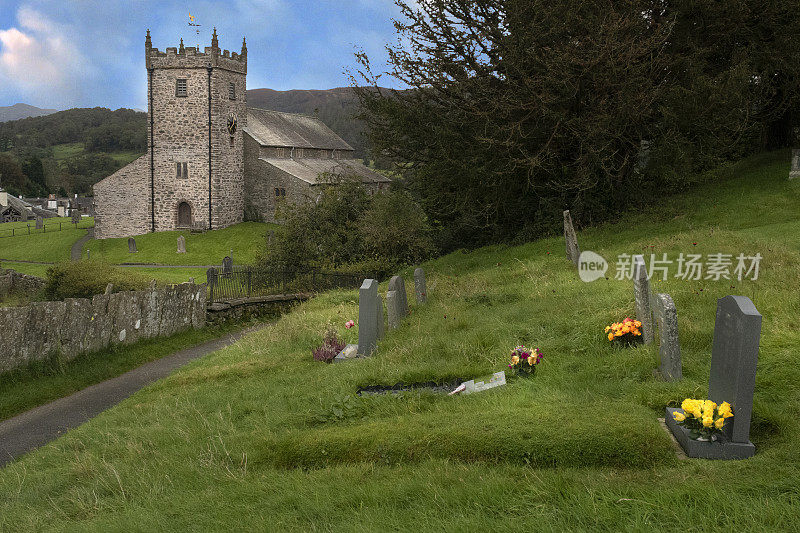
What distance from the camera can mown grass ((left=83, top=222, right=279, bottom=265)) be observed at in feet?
148

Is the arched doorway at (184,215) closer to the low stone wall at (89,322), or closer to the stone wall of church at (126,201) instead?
the stone wall of church at (126,201)

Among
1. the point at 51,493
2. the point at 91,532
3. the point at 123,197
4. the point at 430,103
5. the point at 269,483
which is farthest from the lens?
the point at 123,197

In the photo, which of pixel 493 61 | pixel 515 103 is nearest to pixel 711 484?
pixel 515 103

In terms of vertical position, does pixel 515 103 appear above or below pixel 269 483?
above

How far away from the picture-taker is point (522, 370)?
26.2 ft

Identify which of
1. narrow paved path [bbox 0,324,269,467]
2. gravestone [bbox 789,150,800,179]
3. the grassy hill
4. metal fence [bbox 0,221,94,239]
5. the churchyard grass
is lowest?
narrow paved path [bbox 0,324,269,467]

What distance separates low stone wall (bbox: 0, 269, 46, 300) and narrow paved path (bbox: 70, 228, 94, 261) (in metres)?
11.4

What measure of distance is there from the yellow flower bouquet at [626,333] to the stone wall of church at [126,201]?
170 feet

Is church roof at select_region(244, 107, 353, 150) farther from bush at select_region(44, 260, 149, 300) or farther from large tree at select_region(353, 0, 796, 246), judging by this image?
large tree at select_region(353, 0, 796, 246)

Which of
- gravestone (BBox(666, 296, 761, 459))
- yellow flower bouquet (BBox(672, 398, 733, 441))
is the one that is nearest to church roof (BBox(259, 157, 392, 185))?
gravestone (BBox(666, 296, 761, 459))

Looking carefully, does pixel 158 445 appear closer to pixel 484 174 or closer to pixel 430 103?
pixel 484 174

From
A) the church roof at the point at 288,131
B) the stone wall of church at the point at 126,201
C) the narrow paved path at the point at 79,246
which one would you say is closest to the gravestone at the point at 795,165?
the narrow paved path at the point at 79,246

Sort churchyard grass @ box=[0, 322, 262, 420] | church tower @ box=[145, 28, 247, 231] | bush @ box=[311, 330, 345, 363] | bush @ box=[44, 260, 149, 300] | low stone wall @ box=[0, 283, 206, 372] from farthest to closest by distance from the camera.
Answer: church tower @ box=[145, 28, 247, 231], bush @ box=[44, 260, 149, 300], low stone wall @ box=[0, 283, 206, 372], churchyard grass @ box=[0, 322, 262, 420], bush @ box=[311, 330, 345, 363]

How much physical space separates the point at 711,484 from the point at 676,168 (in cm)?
1852
